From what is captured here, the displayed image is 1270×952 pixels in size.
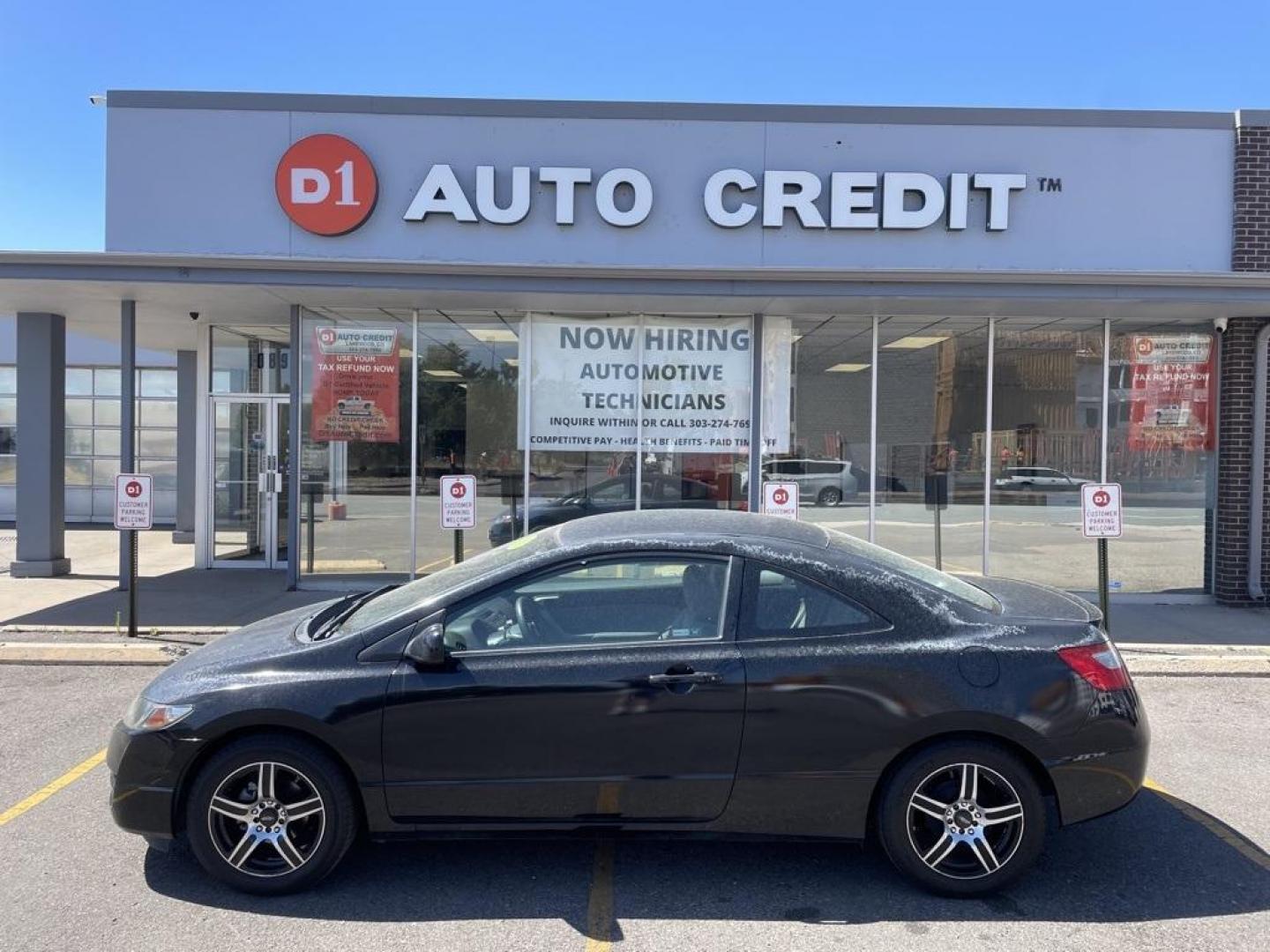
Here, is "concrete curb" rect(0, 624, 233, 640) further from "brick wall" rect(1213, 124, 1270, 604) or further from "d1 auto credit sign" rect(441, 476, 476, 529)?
"brick wall" rect(1213, 124, 1270, 604)

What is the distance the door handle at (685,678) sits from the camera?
145 inches

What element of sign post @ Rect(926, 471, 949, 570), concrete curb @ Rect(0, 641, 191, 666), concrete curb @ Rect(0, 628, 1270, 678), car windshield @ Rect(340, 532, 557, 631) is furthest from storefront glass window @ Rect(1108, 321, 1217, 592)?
concrete curb @ Rect(0, 641, 191, 666)

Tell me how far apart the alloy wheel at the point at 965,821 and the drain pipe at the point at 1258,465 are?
825 cm

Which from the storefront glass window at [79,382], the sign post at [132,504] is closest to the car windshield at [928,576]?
the sign post at [132,504]

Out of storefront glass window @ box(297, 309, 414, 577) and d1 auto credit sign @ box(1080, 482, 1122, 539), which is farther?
storefront glass window @ box(297, 309, 414, 577)

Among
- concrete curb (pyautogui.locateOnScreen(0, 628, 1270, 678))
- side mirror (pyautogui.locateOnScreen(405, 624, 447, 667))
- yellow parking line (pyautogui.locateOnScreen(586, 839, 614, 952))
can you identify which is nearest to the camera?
yellow parking line (pyautogui.locateOnScreen(586, 839, 614, 952))

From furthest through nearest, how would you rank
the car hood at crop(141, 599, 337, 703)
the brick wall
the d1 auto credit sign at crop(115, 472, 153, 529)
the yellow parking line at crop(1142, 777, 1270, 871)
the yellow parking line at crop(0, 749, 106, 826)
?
the brick wall → the d1 auto credit sign at crop(115, 472, 153, 529) → the yellow parking line at crop(0, 749, 106, 826) → the yellow parking line at crop(1142, 777, 1270, 871) → the car hood at crop(141, 599, 337, 703)

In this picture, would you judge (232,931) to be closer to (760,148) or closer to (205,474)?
(760,148)

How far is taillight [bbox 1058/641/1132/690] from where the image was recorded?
12.3 feet

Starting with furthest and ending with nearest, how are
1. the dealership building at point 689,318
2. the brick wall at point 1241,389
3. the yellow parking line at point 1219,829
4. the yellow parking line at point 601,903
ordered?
the brick wall at point 1241,389 < the dealership building at point 689,318 < the yellow parking line at point 1219,829 < the yellow parking line at point 601,903

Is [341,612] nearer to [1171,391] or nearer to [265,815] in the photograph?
[265,815]

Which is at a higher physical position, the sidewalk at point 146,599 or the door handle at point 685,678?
the door handle at point 685,678

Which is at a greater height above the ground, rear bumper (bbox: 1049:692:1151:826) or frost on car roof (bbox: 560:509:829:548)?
frost on car roof (bbox: 560:509:829:548)

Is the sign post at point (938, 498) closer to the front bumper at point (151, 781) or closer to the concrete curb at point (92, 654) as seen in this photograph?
the concrete curb at point (92, 654)
